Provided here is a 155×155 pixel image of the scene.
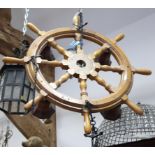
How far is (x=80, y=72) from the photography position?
97 centimetres

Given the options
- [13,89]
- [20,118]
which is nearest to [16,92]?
[13,89]

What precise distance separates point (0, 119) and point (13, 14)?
0.99 meters

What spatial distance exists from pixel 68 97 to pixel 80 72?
0.09 meters

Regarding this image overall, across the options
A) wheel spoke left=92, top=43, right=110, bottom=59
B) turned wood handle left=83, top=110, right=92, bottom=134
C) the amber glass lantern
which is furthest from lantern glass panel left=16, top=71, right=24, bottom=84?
turned wood handle left=83, top=110, right=92, bottom=134

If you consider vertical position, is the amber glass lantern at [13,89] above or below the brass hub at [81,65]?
above

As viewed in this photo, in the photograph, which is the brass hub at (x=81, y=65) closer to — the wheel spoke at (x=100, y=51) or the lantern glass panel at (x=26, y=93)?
the wheel spoke at (x=100, y=51)

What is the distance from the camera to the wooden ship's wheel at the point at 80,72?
908 millimetres

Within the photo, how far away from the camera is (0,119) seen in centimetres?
309

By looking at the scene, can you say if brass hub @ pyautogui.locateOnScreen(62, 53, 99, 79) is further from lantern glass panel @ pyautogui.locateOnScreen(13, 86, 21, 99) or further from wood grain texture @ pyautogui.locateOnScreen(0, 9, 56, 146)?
wood grain texture @ pyautogui.locateOnScreen(0, 9, 56, 146)

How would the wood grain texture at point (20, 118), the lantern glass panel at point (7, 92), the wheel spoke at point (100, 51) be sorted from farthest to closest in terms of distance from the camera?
the wood grain texture at point (20, 118)
the lantern glass panel at point (7, 92)
the wheel spoke at point (100, 51)

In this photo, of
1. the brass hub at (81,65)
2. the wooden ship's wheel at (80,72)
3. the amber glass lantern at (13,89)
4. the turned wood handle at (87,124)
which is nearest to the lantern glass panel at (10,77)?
the amber glass lantern at (13,89)

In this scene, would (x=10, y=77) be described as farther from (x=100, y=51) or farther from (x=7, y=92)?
(x=100, y=51)
